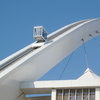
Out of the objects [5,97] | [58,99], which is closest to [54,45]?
[58,99]

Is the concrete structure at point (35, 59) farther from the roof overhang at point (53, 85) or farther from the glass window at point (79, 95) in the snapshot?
the glass window at point (79, 95)

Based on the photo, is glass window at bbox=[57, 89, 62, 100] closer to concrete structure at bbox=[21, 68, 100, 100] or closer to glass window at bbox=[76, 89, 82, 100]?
concrete structure at bbox=[21, 68, 100, 100]

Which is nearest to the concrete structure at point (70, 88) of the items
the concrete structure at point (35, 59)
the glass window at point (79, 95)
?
the glass window at point (79, 95)

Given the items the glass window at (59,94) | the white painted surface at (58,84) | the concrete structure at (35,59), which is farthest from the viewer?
the glass window at (59,94)

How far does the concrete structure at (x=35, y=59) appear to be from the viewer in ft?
63.7

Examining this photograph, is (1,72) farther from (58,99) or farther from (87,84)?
(87,84)

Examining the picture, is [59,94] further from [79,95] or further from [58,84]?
[79,95]

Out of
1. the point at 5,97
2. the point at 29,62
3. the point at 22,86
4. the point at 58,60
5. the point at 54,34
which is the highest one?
the point at 54,34

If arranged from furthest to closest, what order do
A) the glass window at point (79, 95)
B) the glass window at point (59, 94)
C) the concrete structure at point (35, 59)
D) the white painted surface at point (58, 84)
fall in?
1. the glass window at point (59, 94)
2. the glass window at point (79, 95)
3. the white painted surface at point (58, 84)
4. the concrete structure at point (35, 59)

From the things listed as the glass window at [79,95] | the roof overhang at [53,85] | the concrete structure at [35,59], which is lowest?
the glass window at [79,95]

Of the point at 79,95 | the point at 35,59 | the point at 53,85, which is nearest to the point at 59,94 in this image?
the point at 53,85

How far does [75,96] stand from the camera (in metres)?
20.2

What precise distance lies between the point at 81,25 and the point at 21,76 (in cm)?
960

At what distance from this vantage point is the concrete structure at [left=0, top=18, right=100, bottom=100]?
19.4 m
